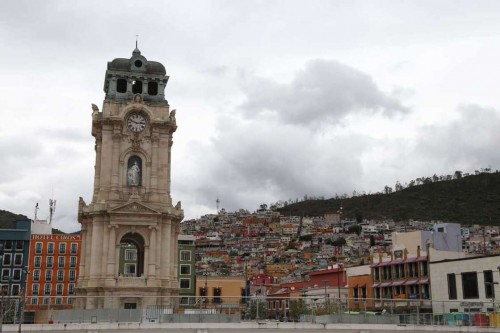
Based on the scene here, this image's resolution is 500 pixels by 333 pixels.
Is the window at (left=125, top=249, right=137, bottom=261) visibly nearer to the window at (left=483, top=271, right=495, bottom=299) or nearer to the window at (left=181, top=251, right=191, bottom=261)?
the window at (left=181, top=251, right=191, bottom=261)

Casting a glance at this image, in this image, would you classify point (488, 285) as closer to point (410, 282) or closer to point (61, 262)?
point (410, 282)

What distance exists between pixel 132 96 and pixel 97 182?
8.47 metres

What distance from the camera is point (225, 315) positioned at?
4291 cm

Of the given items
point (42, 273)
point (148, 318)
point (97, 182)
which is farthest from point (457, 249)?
point (42, 273)

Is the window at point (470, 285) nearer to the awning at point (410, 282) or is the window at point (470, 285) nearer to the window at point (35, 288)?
the awning at point (410, 282)

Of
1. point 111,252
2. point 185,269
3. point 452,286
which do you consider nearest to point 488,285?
point 452,286

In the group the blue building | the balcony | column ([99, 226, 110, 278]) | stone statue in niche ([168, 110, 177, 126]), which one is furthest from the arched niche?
the blue building

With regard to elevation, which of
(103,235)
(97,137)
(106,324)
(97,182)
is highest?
(97,137)

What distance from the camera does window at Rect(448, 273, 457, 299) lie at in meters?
73.2

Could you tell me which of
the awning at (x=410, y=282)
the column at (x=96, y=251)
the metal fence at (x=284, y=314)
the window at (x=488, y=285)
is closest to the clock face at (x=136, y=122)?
the column at (x=96, y=251)

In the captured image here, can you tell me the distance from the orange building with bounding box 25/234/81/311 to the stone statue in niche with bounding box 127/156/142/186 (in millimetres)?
61318

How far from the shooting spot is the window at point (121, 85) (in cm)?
6291

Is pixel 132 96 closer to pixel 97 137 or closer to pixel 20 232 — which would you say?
pixel 97 137

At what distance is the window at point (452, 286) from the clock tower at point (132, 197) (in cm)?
3141
